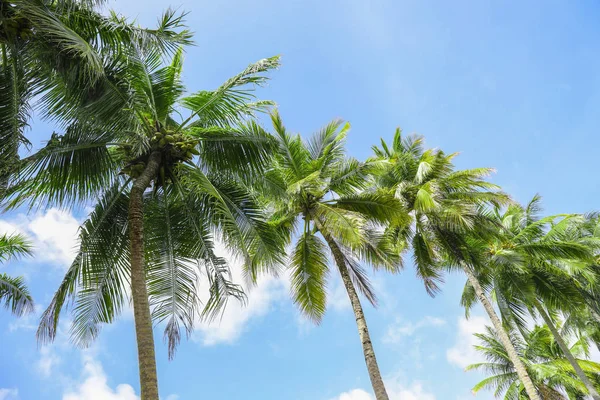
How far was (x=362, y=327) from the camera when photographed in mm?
10297

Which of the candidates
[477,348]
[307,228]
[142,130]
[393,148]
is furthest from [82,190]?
[477,348]

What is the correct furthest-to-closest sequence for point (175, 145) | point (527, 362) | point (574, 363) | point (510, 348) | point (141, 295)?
point (527, 362)
point (574, 363)
point (510, 348)
point (175, 145)
point (141, 295)

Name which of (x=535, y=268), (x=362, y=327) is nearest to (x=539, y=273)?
(x=535, y=268)

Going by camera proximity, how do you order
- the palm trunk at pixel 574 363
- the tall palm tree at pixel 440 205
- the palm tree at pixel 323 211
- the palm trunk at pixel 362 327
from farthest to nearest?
the palm trunk at pixel 574 363 < the tall palm tree at pixel 440 205 < the palm tree at pixel 323 211 < the palm trunk at pixel 362 327

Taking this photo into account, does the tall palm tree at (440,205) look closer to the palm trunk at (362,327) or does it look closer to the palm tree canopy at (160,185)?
the palm trunk at (362,327)

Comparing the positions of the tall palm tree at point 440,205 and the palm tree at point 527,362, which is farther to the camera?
the palm tree at point 527,362

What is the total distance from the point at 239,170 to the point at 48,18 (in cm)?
458

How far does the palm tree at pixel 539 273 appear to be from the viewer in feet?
55.0

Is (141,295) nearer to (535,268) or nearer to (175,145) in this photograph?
(175,145)

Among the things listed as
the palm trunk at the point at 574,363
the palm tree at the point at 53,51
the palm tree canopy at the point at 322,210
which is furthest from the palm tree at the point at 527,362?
the palm tree at the point at 53,51

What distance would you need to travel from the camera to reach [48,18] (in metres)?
5.41

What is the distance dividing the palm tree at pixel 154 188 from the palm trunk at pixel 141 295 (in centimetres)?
2

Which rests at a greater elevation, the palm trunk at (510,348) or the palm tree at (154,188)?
the palm tree at (154,188)

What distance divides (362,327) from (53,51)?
853cm
